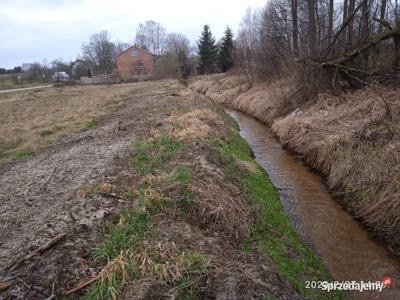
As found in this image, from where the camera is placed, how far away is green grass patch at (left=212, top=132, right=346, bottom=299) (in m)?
4.00

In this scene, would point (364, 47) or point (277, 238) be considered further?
point (364, 47)

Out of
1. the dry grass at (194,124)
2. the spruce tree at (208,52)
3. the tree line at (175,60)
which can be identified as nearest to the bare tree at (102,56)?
the tree line at (175,60)

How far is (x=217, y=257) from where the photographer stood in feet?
12.4

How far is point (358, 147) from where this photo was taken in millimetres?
7480

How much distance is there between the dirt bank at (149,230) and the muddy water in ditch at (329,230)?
17.9 inches

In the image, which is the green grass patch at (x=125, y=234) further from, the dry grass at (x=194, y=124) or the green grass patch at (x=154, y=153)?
the dry grass at (x=194, y=124)

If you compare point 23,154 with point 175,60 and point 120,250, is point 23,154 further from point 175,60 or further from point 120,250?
point 175,60

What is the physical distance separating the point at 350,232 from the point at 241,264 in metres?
2.96

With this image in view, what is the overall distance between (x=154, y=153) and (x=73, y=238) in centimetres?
366

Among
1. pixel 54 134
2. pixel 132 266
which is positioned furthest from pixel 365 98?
pixel 54 134

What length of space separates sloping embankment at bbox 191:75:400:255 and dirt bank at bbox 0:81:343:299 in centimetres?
157

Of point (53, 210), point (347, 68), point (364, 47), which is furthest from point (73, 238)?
point (364, 47)

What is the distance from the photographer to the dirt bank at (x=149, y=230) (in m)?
3.32

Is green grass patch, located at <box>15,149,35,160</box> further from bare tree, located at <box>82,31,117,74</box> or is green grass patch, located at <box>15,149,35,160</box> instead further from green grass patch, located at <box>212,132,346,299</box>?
bare tree, located at <box>82,31,117,74</box>
